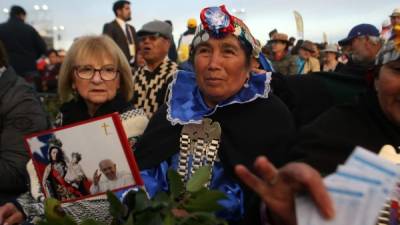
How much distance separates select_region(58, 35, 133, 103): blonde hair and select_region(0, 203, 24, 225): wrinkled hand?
811mm

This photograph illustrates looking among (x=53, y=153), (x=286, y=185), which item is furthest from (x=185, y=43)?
(x=286, y=185)

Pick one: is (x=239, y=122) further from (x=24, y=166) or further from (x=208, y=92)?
(x=24, y=166)

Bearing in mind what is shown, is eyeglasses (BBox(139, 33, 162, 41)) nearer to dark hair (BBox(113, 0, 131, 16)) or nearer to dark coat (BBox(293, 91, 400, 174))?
dark hair (BBox(113, 0, 131, 16))

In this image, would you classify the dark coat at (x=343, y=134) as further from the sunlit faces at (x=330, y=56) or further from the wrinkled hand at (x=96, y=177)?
the sunlit faces at (x=330, y=56)

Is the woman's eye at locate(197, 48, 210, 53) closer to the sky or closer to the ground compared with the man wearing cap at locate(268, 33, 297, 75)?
closer to the sky

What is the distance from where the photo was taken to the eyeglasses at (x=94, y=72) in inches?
130

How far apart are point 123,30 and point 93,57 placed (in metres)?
5.35

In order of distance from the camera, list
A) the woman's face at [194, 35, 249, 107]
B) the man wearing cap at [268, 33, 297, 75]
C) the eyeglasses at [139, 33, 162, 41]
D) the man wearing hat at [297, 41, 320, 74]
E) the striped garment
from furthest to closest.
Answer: the man wearing hat at [297, 41, 320, 74]
the man wearing cap at [268, 33, 297, 75]
the eyeglasses at [139, 33, 162, 41]
the striped garment
the woman's face at [194, 35, 249, 107]

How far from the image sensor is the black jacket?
3.27 meters

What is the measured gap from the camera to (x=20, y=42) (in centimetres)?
946

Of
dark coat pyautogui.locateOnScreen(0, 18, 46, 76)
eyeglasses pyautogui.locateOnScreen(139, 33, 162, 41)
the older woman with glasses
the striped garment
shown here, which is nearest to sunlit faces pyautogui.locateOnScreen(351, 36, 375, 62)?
the striped garment

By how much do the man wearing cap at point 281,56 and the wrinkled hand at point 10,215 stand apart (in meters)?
Result: 6.48

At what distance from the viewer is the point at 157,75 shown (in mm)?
5215

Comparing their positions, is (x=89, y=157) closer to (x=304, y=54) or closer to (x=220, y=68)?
(x=220, y=68)
